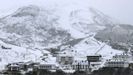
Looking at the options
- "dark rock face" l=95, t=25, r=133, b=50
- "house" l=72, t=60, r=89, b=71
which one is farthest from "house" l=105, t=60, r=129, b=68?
"dark rock face" l=95, t=25, r=133, b=50

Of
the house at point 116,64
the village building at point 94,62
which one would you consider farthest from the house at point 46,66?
the house at point 116,64

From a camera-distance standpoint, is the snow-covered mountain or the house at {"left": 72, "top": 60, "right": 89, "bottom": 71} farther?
the snow-covered mountain

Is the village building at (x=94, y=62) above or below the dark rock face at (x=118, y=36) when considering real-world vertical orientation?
above

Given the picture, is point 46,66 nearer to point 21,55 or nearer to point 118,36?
point 21,55

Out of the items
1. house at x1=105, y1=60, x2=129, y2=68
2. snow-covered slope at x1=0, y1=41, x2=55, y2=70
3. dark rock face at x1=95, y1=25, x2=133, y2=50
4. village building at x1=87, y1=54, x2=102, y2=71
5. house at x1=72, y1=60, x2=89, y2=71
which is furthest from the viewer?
dark rock face at x1=95, y1=25, x2=133, y2=50

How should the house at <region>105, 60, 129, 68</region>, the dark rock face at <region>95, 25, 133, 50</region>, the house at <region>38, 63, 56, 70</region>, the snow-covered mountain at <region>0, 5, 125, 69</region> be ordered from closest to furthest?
the house at <region>105, 60, 129, 68</region>, the house at <region>38, 63, 56, 70</region>, the snow-covered mountain at <region>0, 5, 125, 69</region>, the dark rock face at <region>95, 25, 133, 50</region>

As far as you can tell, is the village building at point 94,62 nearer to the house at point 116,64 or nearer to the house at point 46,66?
the house at point 116,64

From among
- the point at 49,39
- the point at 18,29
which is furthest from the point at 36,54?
the point at 18,29

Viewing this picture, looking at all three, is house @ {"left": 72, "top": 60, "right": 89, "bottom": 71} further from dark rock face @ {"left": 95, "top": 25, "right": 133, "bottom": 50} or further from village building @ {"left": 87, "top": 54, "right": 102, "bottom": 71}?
dark rock face @ {"left": 95, "top": 25, "right": 133, "bottom": 50}

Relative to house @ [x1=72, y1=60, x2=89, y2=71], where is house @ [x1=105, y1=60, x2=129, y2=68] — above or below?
above

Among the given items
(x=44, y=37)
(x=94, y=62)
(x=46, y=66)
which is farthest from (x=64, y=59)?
(x=44, y=37)
